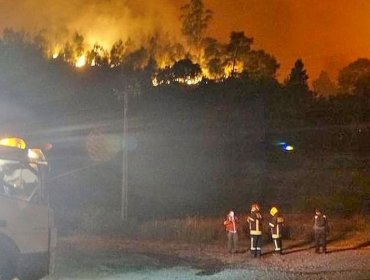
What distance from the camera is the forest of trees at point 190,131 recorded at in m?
40.9

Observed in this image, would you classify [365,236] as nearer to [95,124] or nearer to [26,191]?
[26,191]

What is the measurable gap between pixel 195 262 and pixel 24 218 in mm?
10142

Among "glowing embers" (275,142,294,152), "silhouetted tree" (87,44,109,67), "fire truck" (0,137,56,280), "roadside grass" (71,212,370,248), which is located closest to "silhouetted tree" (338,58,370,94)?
"glowing embers" (275,142,294,152)

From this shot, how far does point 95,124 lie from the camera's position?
47.9 metres

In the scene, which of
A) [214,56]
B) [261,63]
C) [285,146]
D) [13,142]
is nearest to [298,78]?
[261,63]

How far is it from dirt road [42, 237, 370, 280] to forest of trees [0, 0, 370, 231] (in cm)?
1246

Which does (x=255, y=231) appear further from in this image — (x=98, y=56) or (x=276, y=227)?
(x=98, y=56)

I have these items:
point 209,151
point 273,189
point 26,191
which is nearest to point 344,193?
point 273,189

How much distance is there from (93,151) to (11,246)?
35.5 m

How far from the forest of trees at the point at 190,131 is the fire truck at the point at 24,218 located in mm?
25118

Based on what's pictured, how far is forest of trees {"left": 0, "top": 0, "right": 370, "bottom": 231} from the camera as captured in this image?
1610 inches

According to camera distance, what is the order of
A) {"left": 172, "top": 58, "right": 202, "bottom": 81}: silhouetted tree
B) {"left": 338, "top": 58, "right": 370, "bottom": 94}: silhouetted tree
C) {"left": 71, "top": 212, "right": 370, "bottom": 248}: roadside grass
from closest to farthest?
{"left": 71, "top": 212, "right": 370, "bottom": 248}: roadside grass
{"left": 172, "top": 58, "right": 202, "bottom": 81}: silhouetted tree
{"left": 338, "top": 58, "right": 370, "bottom": 94}: silhouetted tree

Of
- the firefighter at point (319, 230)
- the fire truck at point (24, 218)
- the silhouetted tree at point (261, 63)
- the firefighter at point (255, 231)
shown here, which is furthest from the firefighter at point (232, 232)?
the silhouetted tree at point (261, 63)

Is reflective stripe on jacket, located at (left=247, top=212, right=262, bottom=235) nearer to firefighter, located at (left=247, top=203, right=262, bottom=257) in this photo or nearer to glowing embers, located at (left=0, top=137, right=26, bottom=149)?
firefighter, located at (left=247, top=203, right=262, bottom=257)
